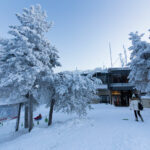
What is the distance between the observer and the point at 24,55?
7.68 m

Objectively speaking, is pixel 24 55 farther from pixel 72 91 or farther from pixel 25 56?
pixel 72 91

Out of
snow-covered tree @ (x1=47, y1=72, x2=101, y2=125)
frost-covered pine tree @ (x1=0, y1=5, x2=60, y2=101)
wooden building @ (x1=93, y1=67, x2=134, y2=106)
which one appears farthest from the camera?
wooden building @ (x1=93, y1=67, x2=134, y2=106)

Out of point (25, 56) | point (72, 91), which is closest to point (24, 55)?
point (25, 56)

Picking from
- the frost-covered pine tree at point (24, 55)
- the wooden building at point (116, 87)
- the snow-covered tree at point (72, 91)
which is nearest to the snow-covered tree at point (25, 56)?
the frost-covered pine tree at point (24, 55)

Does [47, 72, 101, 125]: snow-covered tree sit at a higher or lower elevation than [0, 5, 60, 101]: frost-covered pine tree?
lower

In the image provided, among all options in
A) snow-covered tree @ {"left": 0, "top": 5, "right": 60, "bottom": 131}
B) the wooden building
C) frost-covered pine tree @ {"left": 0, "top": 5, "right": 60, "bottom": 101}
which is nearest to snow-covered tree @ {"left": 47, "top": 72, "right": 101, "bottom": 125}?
snow-covered tree @ {"left": 0, "top": 5, "right": 60, "bottom": 131}

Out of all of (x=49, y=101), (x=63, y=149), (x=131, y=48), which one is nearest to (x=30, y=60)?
(x=49, y=101)

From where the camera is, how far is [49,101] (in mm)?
8750

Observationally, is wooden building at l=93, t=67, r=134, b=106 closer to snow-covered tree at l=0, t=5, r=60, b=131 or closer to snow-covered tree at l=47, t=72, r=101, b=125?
snow-covered tree at l=47, t=72, r=101, b=125

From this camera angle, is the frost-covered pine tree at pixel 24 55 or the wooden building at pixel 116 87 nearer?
the frost-covered pine tree at pixel 24 55

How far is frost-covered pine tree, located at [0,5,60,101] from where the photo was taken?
7.15 meters

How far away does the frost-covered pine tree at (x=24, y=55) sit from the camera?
7148mm

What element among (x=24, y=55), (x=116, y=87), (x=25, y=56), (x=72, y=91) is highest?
(x=24, y=55)

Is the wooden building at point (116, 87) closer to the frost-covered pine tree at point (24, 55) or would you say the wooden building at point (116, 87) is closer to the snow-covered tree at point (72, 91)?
the snow-covered tree at point (72, 91)
